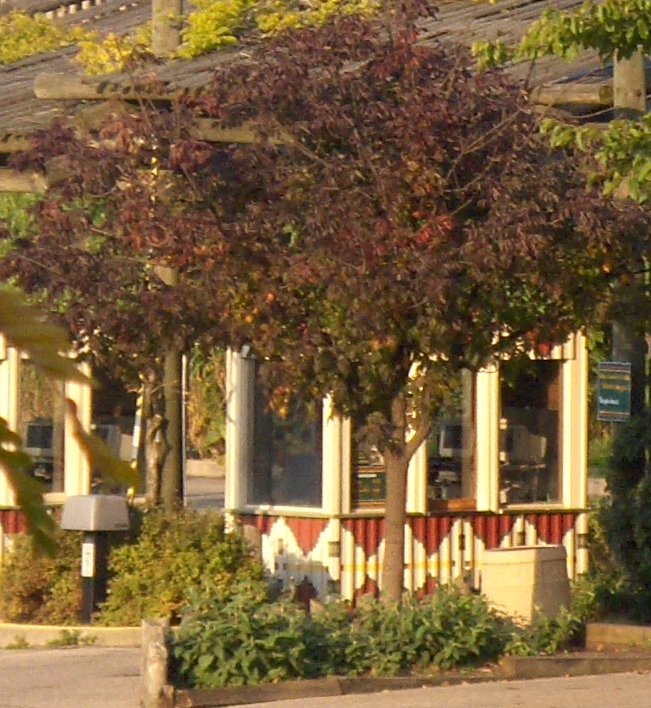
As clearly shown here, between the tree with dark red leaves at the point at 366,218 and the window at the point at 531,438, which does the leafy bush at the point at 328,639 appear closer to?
the tree with dark red leaves at the point at 366,218

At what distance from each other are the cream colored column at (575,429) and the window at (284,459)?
2322mm

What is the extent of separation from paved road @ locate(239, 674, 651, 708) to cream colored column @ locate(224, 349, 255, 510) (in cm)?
446

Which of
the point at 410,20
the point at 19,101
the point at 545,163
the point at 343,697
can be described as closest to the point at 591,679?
the point at 343,697

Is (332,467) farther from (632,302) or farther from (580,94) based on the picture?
(632,302)

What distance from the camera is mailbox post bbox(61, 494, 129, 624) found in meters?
12.7

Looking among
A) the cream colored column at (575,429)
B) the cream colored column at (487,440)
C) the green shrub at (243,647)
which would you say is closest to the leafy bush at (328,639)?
the green shrub at (243,647)

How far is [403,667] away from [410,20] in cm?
398

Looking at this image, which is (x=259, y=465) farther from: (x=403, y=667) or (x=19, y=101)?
(x=19, y=101)

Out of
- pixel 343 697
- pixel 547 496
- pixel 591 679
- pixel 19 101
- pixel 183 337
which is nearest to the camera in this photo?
pixel 343 697

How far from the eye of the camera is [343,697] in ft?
31.9

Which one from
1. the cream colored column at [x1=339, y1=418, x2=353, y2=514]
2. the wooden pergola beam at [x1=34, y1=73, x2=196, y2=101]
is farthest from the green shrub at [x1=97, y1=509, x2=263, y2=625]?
the wooden pergola beam at [x1=34, y1=73, x2=196, y2=101]

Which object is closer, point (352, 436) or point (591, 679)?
point (591, 679)

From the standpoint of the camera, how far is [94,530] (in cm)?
1270

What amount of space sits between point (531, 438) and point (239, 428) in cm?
262
